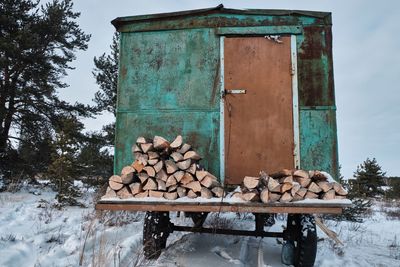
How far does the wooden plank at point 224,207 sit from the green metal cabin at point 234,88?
157 centimetres

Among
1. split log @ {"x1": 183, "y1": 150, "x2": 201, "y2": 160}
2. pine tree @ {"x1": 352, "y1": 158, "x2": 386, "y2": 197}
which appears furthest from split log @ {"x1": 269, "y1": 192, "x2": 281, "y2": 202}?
pine tree @ {"x1": 352, "y1": 158, "x2": 386, "y2": 197}

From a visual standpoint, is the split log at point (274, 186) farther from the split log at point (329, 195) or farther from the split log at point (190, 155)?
the split log at point (190, 155)

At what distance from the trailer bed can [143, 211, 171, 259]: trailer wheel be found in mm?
694

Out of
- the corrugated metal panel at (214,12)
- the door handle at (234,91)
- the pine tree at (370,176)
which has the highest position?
the corrugated metal panel at (214,12)

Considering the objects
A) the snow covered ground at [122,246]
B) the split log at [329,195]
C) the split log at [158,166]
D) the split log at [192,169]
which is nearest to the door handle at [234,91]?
the split log at [192,169]

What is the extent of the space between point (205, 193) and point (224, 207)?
1.10ft

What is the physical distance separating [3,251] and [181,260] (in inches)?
76.9

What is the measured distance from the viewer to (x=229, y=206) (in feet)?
11.8

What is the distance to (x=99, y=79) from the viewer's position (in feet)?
41.8

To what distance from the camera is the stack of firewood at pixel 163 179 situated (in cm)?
391

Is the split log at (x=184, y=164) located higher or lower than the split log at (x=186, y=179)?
higher

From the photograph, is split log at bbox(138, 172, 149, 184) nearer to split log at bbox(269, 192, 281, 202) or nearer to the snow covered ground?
the snow covered ground

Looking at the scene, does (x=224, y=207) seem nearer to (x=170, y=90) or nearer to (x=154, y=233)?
(x=154, y=233)

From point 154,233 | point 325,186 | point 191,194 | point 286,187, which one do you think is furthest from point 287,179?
point 154,233
